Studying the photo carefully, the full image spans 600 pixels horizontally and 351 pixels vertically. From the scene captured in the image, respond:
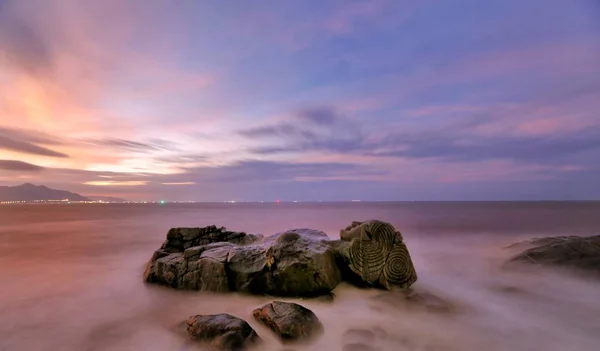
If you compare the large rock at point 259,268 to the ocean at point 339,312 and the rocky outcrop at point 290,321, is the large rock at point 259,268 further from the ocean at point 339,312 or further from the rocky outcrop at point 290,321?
the rocky outcrop at point 290,321

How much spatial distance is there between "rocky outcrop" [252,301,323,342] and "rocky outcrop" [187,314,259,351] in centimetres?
39

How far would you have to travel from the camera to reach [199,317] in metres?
4.73

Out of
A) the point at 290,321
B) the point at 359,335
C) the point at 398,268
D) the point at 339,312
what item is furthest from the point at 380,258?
the point at 290,321

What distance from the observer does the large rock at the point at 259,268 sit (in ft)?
20.3

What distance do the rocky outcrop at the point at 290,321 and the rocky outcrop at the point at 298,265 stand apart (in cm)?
126

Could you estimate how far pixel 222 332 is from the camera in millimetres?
4270

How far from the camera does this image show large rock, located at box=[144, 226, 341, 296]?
6184 millimetres

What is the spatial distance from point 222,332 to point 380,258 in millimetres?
3755

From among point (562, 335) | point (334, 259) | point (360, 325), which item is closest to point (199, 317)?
point (360, 325)

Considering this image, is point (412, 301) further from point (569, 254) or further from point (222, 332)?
point (569, 254)

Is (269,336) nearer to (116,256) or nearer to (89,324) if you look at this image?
(89,324)

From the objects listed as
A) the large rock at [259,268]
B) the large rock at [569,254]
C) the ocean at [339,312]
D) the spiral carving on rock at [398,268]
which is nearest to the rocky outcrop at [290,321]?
the ocean at [339,312]

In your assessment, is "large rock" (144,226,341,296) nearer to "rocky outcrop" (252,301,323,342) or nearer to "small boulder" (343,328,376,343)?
"rocky outcrop" (252,301,323,342)

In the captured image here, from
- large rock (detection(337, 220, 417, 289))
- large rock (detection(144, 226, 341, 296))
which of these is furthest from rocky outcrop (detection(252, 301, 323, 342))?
large rock (detection(337, 220, 417, 289))
